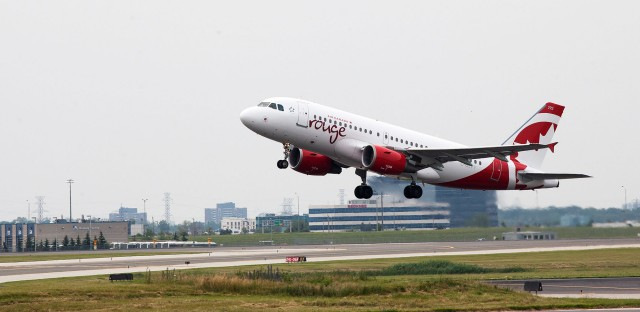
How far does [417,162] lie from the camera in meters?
58.0

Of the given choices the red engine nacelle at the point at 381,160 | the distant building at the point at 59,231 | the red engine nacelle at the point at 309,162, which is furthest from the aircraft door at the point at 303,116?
the distant building at the point at 59,231

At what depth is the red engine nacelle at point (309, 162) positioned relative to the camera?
59.5 meters

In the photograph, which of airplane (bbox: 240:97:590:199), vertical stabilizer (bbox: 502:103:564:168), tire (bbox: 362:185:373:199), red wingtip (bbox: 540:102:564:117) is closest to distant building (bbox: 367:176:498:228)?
vertical stabilizer (bbox: 502:103:564:168)

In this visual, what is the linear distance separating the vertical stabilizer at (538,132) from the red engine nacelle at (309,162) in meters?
15.2

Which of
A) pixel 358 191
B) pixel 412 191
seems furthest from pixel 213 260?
pixel 412 191

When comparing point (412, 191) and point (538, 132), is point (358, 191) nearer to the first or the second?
point (412, 191)

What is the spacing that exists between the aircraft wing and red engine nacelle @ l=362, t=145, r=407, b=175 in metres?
1.59

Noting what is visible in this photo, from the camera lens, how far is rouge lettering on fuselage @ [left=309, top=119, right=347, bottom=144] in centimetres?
5384

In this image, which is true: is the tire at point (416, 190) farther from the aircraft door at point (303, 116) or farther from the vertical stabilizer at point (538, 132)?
the aircraft door at point (303, 116)

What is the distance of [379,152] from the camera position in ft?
180

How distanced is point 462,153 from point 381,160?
5740 millimetres

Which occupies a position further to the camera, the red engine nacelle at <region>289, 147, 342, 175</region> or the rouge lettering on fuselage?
the red engine nacelle at <region>289, 147, 342, 175</region>

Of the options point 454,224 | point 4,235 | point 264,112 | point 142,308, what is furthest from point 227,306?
point 4,235

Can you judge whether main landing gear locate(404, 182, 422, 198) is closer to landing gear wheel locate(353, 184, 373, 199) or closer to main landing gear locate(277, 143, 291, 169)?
landing gear wheel locate(353, 184, 373, 199)
